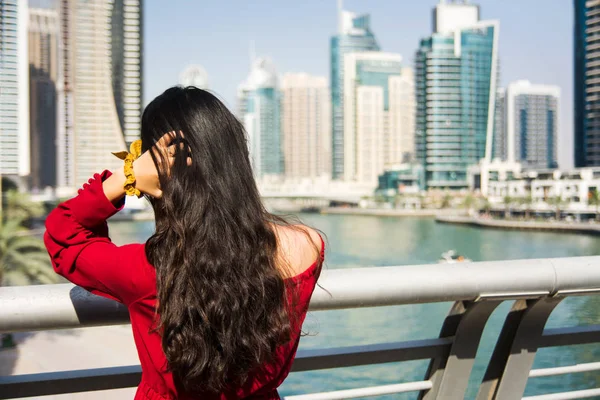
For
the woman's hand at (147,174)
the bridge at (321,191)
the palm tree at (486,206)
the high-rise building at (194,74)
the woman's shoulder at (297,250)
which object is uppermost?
the high-rise building at (194,74)

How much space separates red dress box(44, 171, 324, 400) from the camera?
1.78 feet

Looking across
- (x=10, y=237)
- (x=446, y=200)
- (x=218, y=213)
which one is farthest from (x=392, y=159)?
(x=218, y=213)

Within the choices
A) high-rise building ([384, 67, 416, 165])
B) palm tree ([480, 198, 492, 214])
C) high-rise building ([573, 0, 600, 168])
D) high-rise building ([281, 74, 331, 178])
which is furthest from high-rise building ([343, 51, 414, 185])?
high-rise building ([573, 0, 600, 168])

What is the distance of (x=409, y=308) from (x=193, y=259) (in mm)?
11260

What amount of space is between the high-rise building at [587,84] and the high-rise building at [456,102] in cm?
698

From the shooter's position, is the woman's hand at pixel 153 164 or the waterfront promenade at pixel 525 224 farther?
the waterfront promenade at pixel 525 224

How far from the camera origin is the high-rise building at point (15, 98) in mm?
28016

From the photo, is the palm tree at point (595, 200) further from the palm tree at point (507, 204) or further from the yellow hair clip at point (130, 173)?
Result: the yellow hair clip at point (130, 173)

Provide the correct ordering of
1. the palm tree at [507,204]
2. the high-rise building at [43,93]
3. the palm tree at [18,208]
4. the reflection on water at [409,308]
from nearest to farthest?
the reflection on water at [409,308] → the palm tree at [18,208] → the palm tree at [507,204] → the high-rise building at [43,93]

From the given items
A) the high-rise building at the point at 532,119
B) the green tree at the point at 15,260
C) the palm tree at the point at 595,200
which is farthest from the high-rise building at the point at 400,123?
the green tree at the point at 15,260

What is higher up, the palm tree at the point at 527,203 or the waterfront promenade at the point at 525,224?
the palm tree at the point at 527,203

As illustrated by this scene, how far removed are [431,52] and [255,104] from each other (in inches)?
1182

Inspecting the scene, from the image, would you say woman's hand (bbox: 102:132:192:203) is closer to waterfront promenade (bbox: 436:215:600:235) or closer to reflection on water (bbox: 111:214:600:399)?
reflection on water (bbox: 111:214:600:399)

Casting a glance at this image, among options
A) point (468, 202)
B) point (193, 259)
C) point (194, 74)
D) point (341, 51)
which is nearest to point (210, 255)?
point (193, 259)
